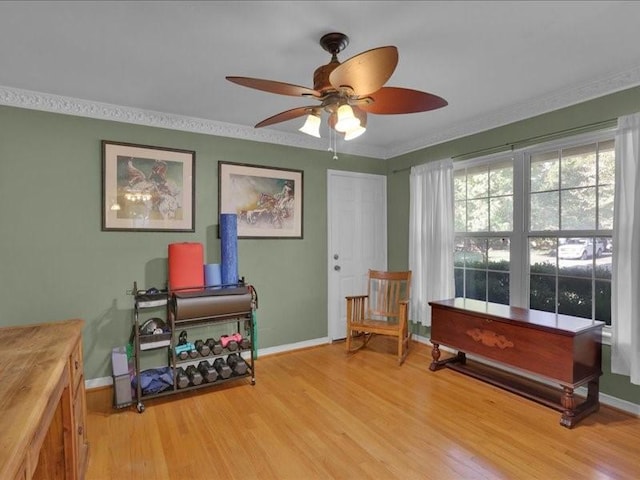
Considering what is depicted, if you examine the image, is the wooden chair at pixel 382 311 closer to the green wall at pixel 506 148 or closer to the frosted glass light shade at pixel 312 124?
the green wall at pixel 506 148

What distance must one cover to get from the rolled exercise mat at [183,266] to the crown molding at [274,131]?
3.83ft

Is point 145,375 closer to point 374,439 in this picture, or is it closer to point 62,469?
point 62,469

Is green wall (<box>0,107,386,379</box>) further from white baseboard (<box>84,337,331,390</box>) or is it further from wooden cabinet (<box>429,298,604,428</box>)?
wooden cabinet (<box>429,298,604,428</box>)

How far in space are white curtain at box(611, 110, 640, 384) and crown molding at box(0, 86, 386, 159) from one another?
2.60m

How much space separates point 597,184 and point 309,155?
8.82ft

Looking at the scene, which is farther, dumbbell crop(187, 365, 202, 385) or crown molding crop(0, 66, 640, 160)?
dumbbell crop(187, 365, 202, 385)

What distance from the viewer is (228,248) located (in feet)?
10.6

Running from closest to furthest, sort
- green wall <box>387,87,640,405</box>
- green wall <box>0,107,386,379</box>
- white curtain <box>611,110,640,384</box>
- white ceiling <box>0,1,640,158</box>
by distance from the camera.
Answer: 1. white ceiling <box>0,1,640,158</box>
2. white curtain <box>611,110,640,384</box>
3. green wall <box>387,87,640,405</box>
4. green wall <box>0,107,386,379</box>

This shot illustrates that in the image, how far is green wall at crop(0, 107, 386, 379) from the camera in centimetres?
273

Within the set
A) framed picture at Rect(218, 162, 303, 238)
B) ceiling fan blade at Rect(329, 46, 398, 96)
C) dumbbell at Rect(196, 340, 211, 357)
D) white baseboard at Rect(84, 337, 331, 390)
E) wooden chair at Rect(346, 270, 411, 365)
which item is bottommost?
white baseboard at Rect(84, 337, 331, 390)

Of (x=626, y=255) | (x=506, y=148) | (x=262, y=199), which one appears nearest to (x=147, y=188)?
(x=262, y=199)

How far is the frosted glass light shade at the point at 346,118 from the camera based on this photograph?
6.02ft

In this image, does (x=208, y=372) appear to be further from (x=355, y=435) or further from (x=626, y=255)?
(x=626, y=255)

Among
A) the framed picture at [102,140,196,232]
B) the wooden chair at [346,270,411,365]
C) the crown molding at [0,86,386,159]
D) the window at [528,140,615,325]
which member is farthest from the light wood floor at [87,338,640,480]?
the crown molding at [0,86,386,159]
